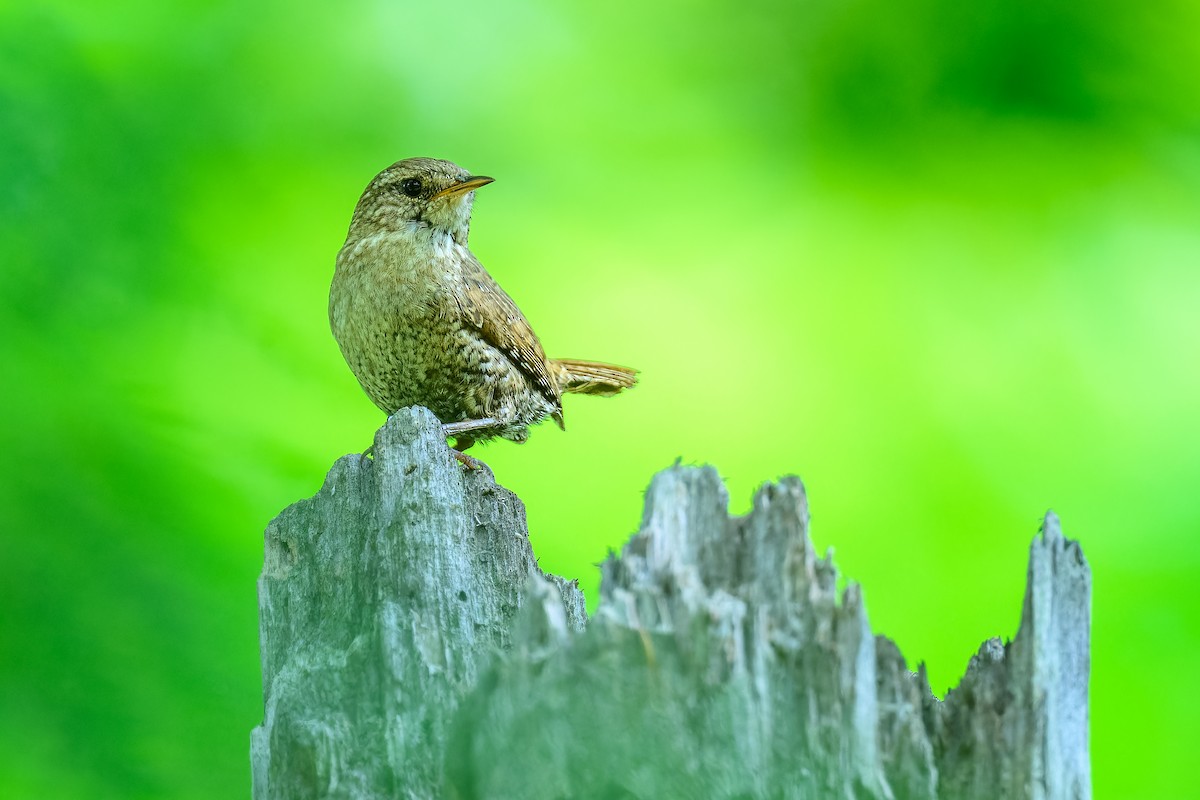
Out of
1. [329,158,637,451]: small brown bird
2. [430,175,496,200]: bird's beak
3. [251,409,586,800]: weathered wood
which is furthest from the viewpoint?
[430,175,496,200]: bird's beak

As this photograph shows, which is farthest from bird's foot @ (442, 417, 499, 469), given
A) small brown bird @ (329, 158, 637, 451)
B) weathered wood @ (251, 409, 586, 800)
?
weathered wood @ (251, 409, 586, 800)

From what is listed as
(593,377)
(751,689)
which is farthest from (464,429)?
(751,689)

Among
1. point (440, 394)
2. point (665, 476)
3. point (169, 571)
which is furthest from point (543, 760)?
point (169, 571)

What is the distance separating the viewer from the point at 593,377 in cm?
441

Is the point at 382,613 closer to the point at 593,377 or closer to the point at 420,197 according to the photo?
the point at 420,197

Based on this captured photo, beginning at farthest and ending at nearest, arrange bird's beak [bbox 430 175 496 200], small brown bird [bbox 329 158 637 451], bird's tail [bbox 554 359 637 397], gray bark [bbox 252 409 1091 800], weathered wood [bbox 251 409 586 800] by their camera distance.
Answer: bird's tail [bbox 554 359 637 397], bird's beak [bbox 430 175 496 200], small brown bird [bbox 329 158 637 451], weathered wood [bbox 251 409 586 800], gray bark [bbox 252 409 1091 800]

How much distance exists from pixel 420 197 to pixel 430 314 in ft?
1.34

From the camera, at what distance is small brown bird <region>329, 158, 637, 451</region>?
3543 mm

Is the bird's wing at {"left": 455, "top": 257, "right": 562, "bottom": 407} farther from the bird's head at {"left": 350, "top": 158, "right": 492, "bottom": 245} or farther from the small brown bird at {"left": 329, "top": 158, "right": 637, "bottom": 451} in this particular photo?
the bird's head at {"left": 350, "top": 158, "right": 492, "bottom": 245}

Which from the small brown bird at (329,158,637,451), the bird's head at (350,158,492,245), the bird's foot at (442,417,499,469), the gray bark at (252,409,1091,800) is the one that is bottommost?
the gray bark at (252,409,1091,800)

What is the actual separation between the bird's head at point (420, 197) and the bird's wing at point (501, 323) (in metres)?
0.16

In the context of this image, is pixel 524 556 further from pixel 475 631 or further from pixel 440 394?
pixel 440 394

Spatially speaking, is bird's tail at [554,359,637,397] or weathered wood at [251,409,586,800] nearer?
weathered wood at [251,409,586,800]

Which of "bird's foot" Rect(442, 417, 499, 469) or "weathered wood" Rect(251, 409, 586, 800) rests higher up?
"bird's foot" Rect(442, 417, 499, 469)
